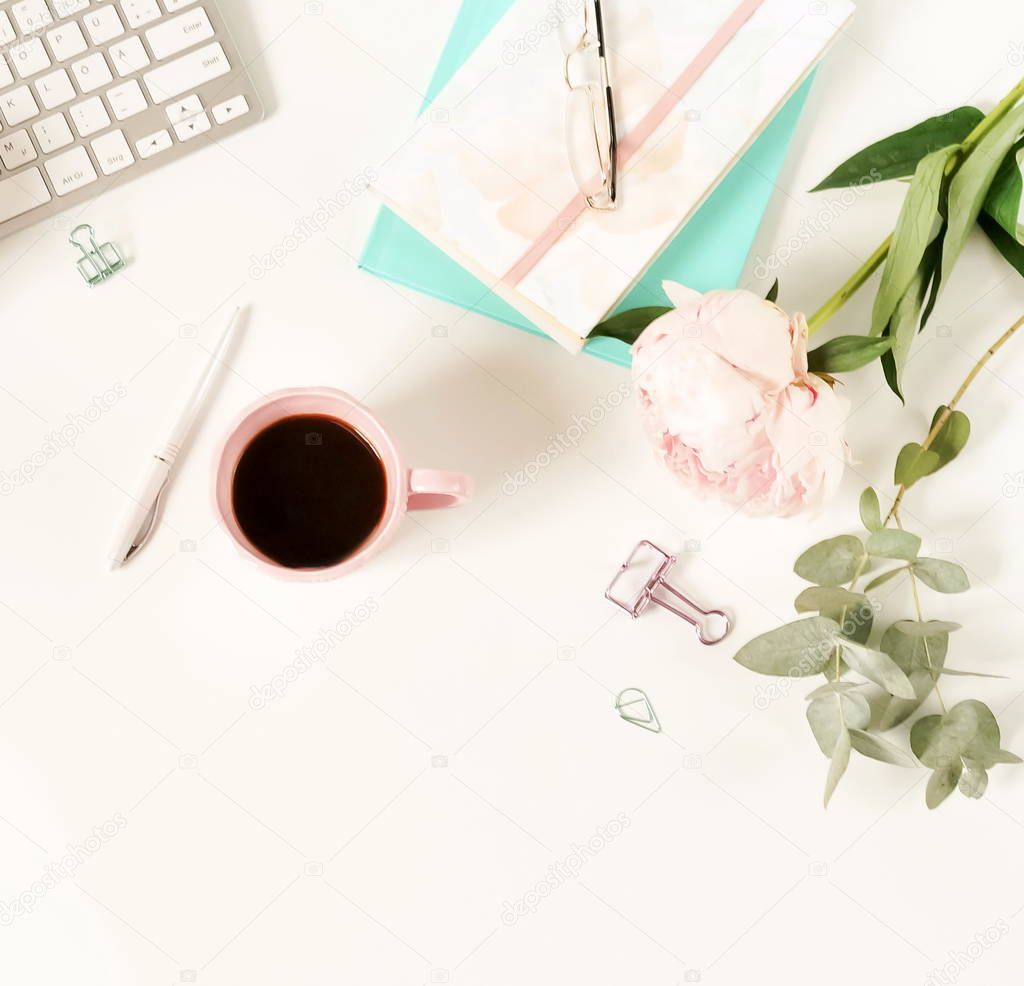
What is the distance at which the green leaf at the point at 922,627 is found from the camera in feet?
2.11

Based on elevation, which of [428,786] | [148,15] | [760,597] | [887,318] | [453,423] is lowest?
[428,786]

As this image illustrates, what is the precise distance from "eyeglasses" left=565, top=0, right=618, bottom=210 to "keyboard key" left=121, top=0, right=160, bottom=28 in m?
0.30

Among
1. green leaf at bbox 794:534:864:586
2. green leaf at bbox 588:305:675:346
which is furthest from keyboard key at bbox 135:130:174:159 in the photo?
green leaf at bbox 794:534:864:586

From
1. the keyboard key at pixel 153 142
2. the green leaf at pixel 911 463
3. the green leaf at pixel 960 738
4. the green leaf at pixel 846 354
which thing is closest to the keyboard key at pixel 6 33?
the keyboard key at pixel 153 142

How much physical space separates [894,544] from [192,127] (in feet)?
1.96

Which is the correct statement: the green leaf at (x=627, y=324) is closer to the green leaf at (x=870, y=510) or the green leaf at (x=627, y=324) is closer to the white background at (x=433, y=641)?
the white background at (x=433, y=641)

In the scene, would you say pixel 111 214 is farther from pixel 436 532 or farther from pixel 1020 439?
pixel 1020 439

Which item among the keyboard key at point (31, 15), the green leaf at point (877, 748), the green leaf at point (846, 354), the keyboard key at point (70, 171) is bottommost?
the green leaf at point (877, 748)

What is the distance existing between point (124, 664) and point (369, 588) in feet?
0.64

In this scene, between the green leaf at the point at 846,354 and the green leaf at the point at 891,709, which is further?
the green leaf at the point at 891,709

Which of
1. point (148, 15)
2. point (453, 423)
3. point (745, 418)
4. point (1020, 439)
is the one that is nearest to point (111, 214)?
point (148, 15)

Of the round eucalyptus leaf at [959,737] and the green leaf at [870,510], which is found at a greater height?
the green leaf at [870,510]

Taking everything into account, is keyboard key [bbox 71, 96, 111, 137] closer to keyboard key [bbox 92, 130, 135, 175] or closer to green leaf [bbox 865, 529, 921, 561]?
keyboard key [bbox 92, 130, 135, 175]

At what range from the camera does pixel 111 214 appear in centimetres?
68
